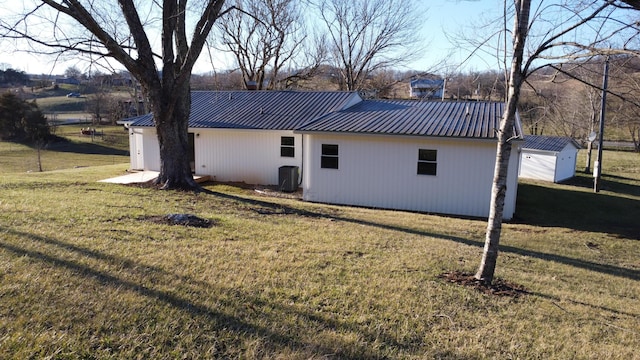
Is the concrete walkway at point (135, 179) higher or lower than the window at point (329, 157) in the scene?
lower

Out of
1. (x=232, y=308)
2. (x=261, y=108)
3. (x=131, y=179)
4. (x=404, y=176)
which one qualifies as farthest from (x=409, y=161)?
(x=232, y=308)

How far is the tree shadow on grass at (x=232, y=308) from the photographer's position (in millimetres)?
3443

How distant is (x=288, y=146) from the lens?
1706cm

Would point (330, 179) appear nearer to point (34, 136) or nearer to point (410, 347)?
point (410, 347)

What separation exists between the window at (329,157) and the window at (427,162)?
9.03ft

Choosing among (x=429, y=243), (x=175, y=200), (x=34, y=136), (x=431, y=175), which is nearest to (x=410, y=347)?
(x=429, y=243)

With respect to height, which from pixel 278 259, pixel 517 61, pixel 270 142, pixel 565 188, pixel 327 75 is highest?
pixel 327 75

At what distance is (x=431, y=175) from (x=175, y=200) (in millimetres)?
7728

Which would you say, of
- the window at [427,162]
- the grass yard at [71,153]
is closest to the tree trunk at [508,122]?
the window at [427,162]

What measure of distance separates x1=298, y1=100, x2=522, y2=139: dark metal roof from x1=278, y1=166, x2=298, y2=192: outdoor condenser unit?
229 centimetres

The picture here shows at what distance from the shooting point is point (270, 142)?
17.2 metres

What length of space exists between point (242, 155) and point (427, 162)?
7655mm

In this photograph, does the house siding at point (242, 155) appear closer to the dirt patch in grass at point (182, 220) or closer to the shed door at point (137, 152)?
the shed door at point (137, 152)

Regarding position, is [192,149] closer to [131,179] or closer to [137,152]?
[137,152]
